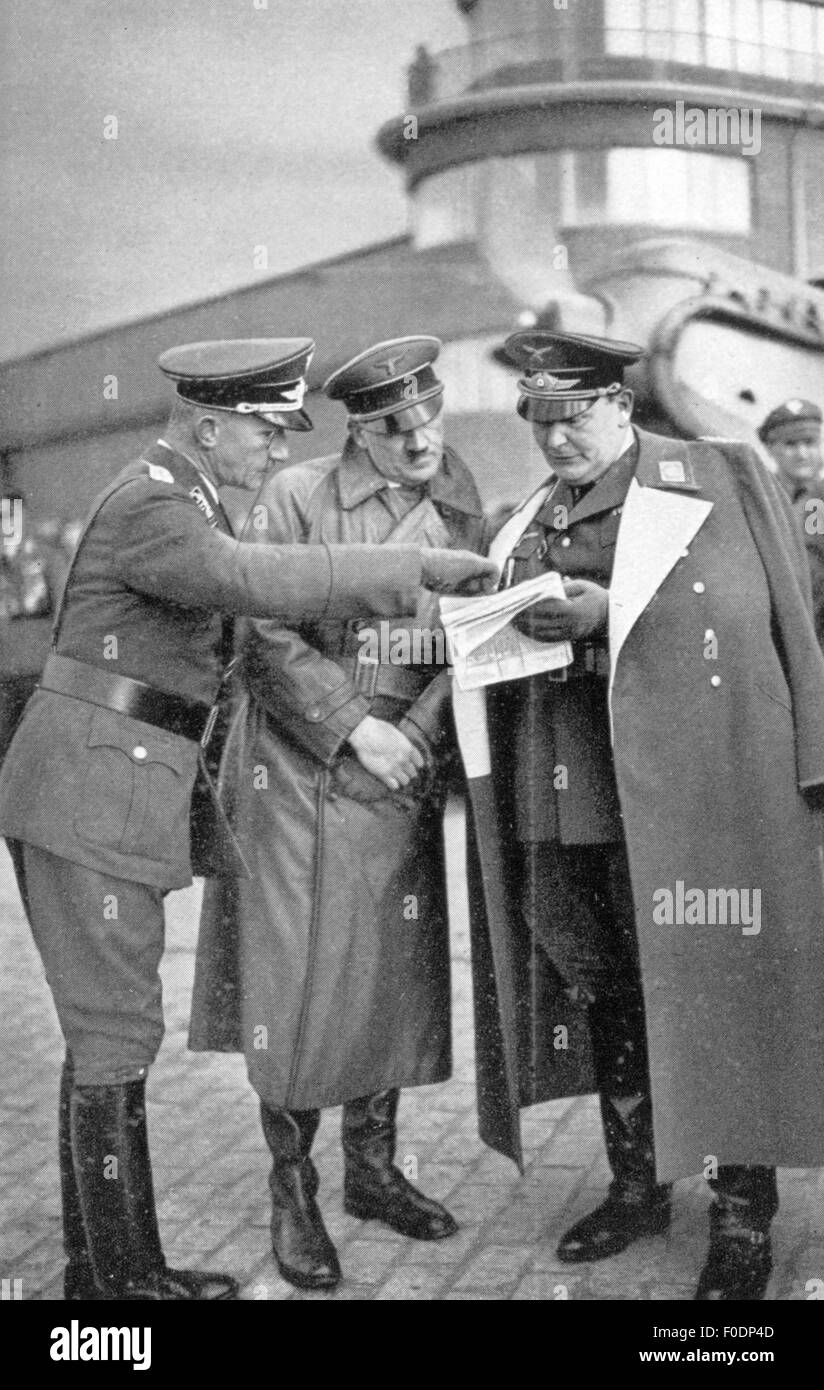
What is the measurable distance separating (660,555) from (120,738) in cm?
129

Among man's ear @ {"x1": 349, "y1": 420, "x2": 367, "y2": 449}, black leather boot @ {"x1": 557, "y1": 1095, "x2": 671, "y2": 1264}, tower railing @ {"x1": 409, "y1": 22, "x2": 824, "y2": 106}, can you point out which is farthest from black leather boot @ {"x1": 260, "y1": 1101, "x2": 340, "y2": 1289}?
tower railing @ {"x1": 409, "y1": 22, "x2": 824, "y2": 106}

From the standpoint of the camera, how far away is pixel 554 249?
14.3 feet

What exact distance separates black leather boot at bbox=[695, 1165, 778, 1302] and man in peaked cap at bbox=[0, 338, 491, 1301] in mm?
1217

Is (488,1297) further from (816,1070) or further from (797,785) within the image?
(797,785)

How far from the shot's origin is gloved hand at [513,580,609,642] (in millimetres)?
3223

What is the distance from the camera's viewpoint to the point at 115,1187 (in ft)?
10.3

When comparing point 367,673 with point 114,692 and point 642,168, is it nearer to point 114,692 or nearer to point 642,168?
point 114,692

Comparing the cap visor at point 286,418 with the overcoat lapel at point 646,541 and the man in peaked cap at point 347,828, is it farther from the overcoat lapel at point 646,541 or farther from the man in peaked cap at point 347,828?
the overcoat lapel at point 646,541

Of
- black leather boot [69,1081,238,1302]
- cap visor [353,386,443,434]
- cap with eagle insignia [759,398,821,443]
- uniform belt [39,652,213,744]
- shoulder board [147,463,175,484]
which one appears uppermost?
cap visor [353,386,443,434]

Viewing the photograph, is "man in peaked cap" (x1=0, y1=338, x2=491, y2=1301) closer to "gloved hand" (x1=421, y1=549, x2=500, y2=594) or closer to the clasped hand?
"gloved hand" (x1=421, y1=549, x2=500, y2=594)

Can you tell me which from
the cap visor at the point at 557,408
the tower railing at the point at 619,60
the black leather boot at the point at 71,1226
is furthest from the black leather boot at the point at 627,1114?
the tower railing at the point at 619,60

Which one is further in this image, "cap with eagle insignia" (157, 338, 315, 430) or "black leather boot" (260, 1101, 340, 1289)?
"black leather boot" (260, 1101, 340, 1289)

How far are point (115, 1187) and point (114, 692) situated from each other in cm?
109

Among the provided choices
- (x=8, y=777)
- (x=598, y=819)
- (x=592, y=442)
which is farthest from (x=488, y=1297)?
(x=592, y=442)
